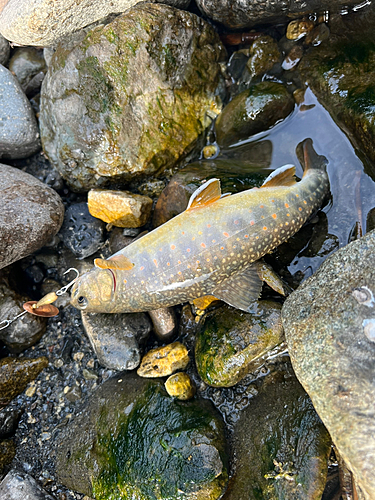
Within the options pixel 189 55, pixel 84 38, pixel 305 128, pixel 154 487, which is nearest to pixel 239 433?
pixel 154 487

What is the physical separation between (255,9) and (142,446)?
5.35 m

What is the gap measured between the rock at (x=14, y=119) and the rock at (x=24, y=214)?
0.44 m

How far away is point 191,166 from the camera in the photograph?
4.52 meters

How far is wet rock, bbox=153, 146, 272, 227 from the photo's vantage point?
4137 millimetres

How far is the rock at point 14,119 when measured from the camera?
468 cm

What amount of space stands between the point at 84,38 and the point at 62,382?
4.51 metres

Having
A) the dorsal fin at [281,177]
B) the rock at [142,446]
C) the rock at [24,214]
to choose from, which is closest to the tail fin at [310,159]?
the dorsal fin at [281,177]

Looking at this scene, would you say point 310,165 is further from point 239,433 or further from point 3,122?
point 3,122

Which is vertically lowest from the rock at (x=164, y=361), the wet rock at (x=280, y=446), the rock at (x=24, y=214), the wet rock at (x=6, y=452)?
the wet rock at (x=280, y=446)

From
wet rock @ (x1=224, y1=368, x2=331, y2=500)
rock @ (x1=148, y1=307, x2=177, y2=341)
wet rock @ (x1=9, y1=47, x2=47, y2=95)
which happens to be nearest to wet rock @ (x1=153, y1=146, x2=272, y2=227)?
rock @ (x1=148, y1=307, x2=177, y2=341)

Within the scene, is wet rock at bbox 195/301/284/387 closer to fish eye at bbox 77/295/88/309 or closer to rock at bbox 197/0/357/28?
fish eye at bbox 77/295/88/309

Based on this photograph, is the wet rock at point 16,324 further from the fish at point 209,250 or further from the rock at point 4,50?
the rock at point 4,50

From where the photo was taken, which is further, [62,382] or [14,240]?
[62,382]

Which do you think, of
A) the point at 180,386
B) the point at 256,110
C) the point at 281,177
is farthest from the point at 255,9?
the point at 180,386
